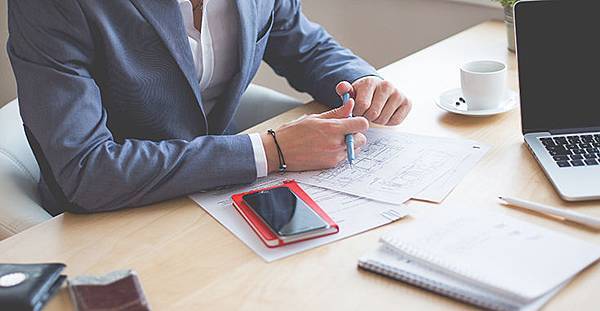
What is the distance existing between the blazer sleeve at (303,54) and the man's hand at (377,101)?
0.17 m

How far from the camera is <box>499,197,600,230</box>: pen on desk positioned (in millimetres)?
1104

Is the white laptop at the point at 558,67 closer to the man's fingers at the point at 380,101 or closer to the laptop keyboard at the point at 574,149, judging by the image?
the laptop keyboard at the point at 574,149

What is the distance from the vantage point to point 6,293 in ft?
3.24

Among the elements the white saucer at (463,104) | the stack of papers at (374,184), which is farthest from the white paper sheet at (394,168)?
the white saucer at (463,104)

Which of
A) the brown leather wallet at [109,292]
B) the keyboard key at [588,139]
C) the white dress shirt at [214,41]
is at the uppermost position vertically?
the white dress shirt at [214,41]

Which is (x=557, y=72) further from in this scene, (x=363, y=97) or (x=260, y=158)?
(x=260, y=158)

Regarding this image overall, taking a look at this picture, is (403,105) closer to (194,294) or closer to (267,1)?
(267,1)

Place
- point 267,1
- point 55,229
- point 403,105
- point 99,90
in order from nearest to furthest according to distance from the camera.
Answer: point 55,229, point 99,90, point 403,105, point 267,1

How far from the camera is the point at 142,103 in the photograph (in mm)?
1436

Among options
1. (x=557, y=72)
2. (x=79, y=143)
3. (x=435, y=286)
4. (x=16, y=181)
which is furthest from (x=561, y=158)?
(x=16, y=181)

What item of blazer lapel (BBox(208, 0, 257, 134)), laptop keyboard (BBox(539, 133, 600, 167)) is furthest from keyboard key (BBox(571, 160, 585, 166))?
blazer lapel (BBox(208, 0, 257, 134))

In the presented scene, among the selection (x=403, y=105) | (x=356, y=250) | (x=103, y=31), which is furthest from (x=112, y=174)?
(x=403, y=105)

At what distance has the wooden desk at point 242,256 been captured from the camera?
983 millimetres

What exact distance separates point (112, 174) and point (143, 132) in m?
0.26
